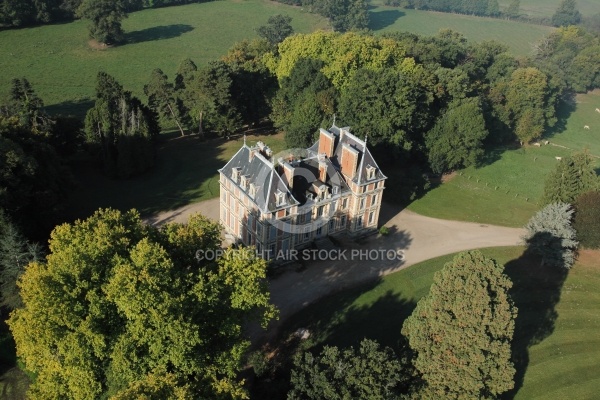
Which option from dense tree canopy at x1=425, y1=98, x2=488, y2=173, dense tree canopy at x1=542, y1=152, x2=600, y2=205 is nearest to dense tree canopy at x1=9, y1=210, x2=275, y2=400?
dense tree canopy at x1=542, y1=152, x2=600, y2=205

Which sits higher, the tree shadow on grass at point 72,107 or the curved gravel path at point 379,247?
the tree shadow on grass at point 72,107

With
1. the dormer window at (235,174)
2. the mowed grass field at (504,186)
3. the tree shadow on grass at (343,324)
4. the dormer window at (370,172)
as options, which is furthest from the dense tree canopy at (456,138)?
the dormer window at (235,174)

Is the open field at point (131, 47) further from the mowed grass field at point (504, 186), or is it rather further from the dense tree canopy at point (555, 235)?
the dense tree canopy at point (555, 235)

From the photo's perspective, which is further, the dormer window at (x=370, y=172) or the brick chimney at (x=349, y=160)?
the dormer window at (x=370, y=172)

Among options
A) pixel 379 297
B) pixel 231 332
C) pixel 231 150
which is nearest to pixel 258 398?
pixel 231 332

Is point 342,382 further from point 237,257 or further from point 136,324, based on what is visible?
point 136,324

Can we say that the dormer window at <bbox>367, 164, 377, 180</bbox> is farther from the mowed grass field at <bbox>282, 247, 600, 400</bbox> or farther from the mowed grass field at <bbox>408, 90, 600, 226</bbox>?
the mowed grass field at <bbox>408, 90, 600, 226</bbox>

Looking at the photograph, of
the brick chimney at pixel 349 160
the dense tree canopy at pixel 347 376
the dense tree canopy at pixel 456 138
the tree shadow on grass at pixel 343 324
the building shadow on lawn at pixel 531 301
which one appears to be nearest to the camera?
the dense tree canopy at pixel 347 376

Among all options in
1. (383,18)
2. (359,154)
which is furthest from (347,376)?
(383,18)

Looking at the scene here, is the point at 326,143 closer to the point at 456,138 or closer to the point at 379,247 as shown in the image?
the point at 379,247
